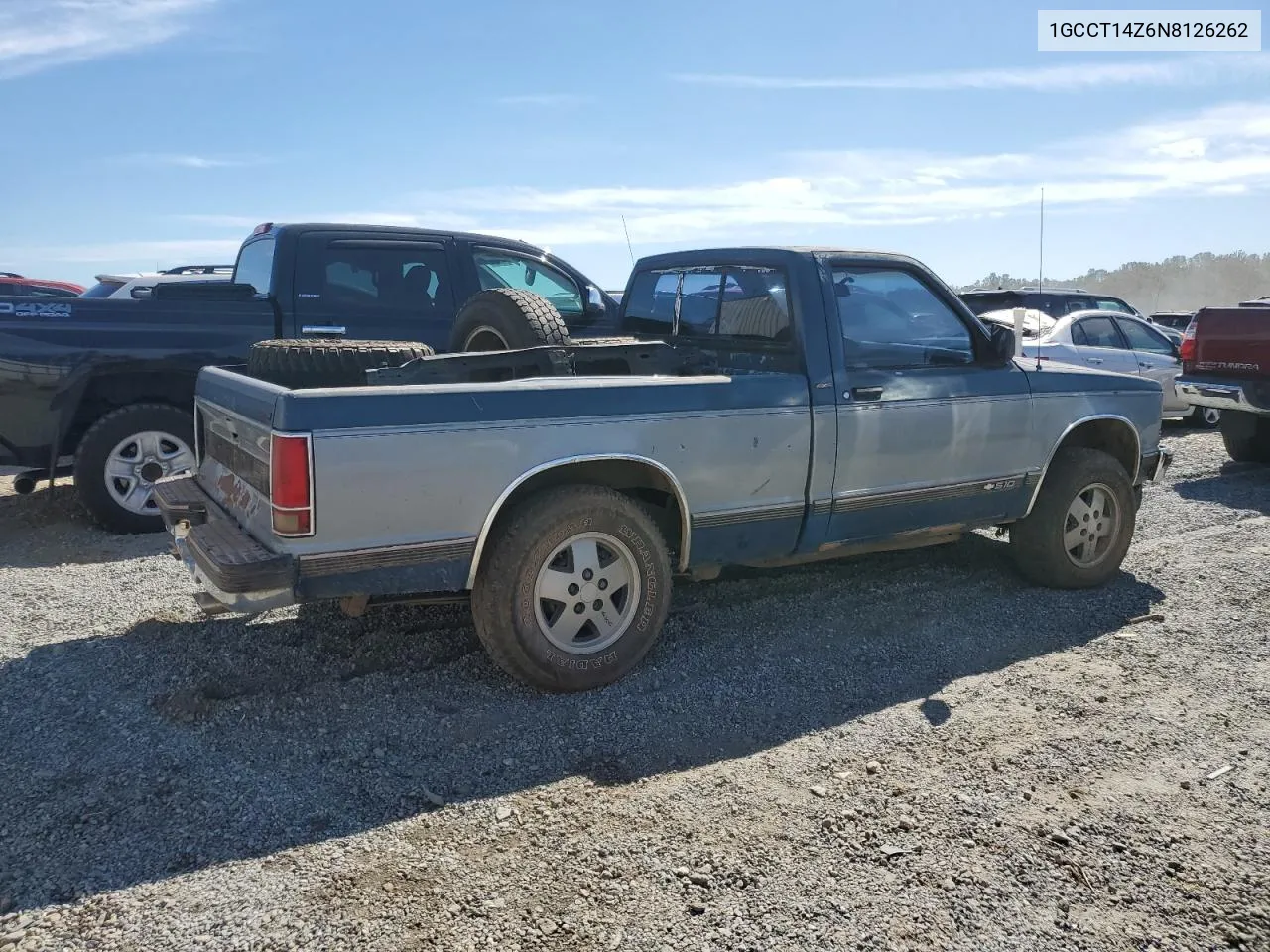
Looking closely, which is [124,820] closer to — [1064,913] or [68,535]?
[1064,913]

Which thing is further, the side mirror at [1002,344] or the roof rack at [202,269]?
the roof rack at [202,269]

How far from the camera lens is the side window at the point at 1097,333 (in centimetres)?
1180

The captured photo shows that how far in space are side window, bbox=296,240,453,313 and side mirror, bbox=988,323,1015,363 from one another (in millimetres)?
4168

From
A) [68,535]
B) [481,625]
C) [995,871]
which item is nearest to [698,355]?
[481,625]

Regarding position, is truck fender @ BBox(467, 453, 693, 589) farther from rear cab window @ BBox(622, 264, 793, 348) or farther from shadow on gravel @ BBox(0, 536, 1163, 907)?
rear cab window @ BBox(622, 264, 793, 348)

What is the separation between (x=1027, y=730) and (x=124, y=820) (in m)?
3.17

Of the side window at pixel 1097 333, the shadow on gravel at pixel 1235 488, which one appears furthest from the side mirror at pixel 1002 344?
the side window at pixel 1097 333

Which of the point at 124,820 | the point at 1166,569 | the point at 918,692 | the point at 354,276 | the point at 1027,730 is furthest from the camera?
the point at 354,276

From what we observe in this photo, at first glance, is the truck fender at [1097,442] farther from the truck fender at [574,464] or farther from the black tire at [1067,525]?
the truck fender at [574,464]

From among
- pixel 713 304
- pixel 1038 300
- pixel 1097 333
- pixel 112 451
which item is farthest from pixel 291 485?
pixel 1038 300

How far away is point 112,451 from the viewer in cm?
671

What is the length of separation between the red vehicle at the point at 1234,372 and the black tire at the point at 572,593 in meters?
7.48

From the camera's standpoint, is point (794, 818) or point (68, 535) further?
point (68, 535)

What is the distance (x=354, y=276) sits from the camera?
755 centimetres
